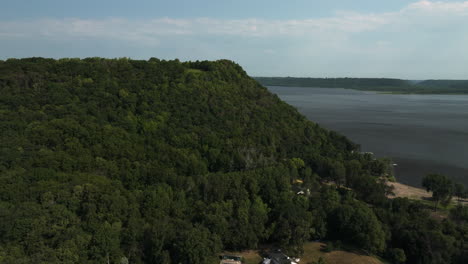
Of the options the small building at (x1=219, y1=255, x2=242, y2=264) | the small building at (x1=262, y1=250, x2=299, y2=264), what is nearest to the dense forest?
the small building at (x1=262, y1=250, x2=299, y2=264)

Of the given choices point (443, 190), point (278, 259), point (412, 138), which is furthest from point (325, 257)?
point (412, 138)

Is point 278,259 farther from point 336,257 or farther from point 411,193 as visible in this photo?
point 411,193

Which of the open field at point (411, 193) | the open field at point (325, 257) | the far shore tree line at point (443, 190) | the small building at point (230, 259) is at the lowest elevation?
the open field at point (325, 257)

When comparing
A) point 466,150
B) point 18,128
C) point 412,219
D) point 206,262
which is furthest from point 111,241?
point 466,150

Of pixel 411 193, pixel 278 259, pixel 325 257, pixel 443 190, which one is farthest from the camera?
pixel 411 193

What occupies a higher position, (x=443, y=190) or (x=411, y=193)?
(x=443, y=190)

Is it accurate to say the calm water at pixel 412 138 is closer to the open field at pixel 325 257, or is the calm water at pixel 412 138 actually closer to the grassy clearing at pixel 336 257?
the grassy clearing at pixel 336 257

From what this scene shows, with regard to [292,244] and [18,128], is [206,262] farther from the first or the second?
[18,128]

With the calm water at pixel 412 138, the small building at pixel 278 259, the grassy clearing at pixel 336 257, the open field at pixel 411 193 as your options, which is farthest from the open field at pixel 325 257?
the calm water at pixel 412 138

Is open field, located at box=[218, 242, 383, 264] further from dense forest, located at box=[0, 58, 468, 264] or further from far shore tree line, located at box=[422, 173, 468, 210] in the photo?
far shore tree line, located at box=[422, 173, 468, 210]
